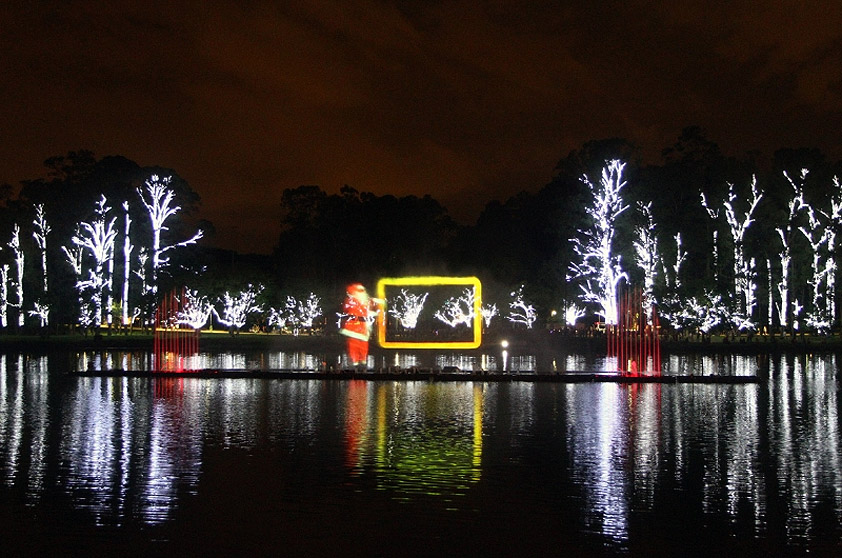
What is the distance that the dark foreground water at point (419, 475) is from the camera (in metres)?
12.4

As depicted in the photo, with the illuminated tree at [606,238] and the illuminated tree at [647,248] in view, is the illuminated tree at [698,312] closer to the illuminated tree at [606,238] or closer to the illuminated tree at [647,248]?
the illuminated tree at [647,248]

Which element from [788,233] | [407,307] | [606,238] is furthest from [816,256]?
[407,307]

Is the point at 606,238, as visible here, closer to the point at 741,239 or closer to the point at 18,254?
the point at 741,239

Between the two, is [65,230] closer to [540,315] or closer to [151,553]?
[540,315]

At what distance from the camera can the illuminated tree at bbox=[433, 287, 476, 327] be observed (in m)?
98.8

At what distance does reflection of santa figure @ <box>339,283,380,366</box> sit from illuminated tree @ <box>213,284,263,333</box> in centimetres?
847

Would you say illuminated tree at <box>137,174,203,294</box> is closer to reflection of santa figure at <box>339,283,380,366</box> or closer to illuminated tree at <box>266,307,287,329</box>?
reflection of santa figure at <box>339,283,380,366</box>

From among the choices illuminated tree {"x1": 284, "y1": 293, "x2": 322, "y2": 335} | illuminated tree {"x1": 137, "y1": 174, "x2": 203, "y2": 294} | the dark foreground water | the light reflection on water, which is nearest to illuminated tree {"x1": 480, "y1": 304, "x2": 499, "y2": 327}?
illuminated tree {"x1": 284, "y1": 293, "x2": 322, "y2": 335}

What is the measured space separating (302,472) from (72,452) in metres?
4.89

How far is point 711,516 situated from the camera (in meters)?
13.7

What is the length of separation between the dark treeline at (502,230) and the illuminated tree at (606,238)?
692mm

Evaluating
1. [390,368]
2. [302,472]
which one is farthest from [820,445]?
[390,368]

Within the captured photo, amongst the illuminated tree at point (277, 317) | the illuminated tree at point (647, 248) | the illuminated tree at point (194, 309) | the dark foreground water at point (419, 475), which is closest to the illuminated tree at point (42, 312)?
the illuminated tree at point (194, 309)

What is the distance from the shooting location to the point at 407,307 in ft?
Answer: 333
